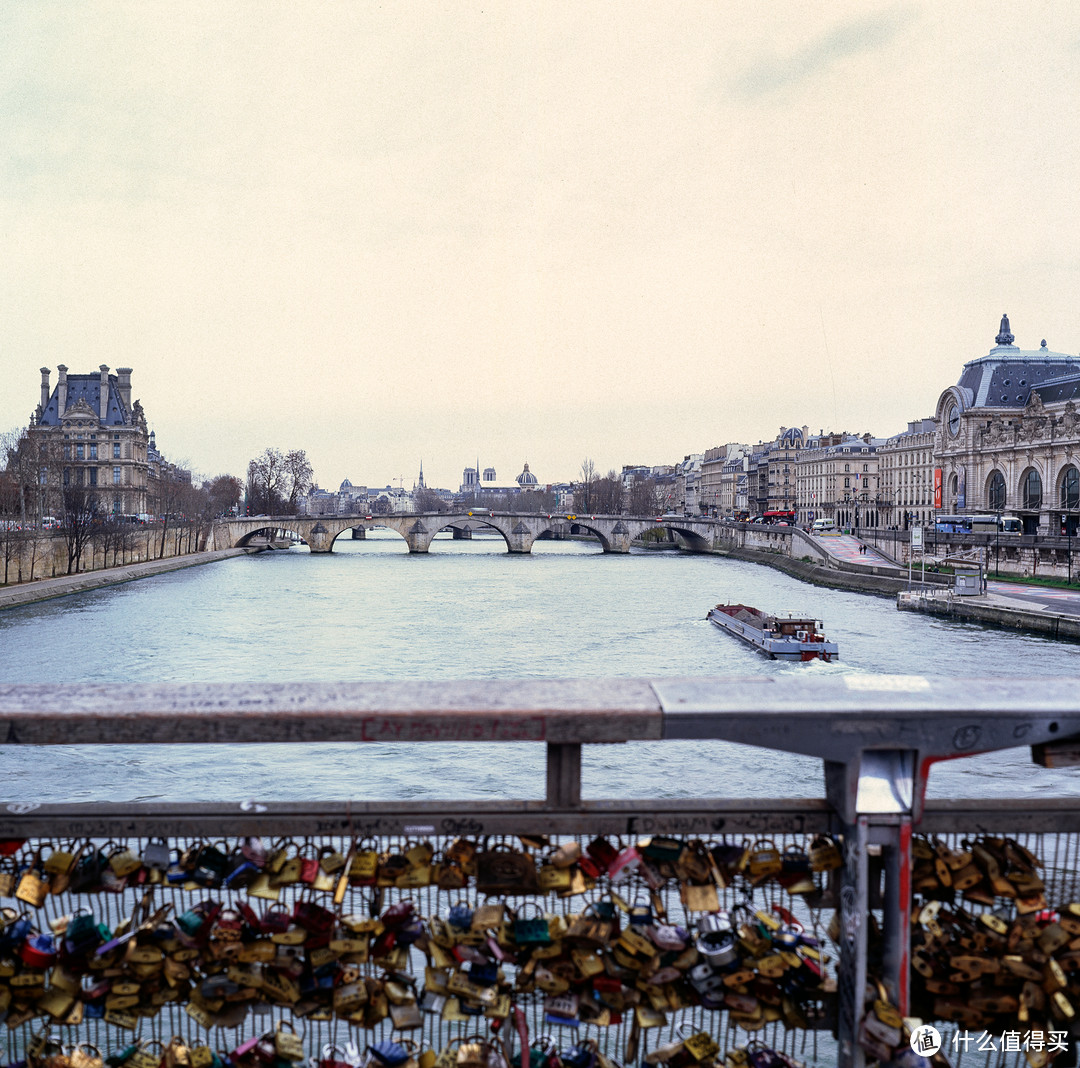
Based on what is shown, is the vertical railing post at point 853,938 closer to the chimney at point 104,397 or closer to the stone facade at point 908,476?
the stone facade at point 908,476

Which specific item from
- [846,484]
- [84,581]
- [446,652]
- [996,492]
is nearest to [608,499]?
[846,484]

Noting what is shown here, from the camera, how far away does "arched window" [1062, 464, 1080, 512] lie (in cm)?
3747

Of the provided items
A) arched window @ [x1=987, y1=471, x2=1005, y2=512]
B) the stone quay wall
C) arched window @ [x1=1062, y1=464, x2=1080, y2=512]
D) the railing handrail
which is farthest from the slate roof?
the railing handrail

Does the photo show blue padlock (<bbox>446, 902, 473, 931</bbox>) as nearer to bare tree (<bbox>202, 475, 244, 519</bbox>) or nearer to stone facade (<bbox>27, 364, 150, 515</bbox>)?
stone facade (<bbox>27, 364, 150, 515</bbox>)

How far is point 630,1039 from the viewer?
1.92 m

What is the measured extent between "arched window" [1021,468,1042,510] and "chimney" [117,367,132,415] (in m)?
51.5

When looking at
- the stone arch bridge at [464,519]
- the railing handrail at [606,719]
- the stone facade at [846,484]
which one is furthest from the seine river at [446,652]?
the stone facade at [846,484]

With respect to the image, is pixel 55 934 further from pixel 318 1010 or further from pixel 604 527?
pixel 604 527

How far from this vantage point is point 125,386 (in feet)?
210

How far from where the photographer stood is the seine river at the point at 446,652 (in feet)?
34.2

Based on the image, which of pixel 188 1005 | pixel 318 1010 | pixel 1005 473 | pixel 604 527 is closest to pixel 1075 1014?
pixel 318 1010

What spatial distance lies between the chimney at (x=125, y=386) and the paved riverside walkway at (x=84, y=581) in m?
18.5

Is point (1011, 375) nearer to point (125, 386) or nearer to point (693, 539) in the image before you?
point (693, 539)

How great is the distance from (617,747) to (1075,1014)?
32.9 feet
